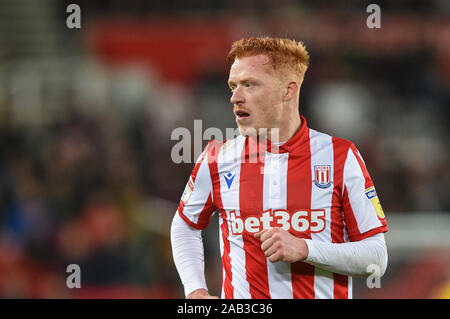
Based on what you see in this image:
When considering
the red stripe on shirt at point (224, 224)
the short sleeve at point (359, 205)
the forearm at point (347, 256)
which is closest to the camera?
the forearm at point (347, 256)

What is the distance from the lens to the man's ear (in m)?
3.18

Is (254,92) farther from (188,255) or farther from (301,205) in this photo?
(188,255)

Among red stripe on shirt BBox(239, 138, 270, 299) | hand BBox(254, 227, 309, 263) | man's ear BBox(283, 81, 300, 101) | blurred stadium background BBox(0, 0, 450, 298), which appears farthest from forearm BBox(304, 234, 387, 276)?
blurred stadium background BBox(0, 0, 450, 298)

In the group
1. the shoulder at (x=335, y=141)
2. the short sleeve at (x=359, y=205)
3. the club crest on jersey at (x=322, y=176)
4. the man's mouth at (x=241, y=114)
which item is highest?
the man's mouth at (x=241, y=114)

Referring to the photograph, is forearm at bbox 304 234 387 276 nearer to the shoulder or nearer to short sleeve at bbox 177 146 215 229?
the shoulder

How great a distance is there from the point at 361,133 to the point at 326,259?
6271 mm

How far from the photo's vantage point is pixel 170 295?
21.5 feet

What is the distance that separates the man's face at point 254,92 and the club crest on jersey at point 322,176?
33 cm

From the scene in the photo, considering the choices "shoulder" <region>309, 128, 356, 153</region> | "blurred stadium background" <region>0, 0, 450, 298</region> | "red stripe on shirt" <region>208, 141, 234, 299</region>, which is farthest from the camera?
"blurred stadium background" <region>0, 0, 450, 298</region>

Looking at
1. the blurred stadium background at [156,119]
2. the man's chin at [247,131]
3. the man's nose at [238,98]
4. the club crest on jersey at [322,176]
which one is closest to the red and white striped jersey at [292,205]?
the club crest on jersey at [322,176]

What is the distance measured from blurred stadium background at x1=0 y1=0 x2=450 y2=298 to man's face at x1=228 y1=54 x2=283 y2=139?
3317 mm

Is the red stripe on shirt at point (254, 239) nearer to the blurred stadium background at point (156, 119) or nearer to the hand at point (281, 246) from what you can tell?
the hand at point (281, 246)

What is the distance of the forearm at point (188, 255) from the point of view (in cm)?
323

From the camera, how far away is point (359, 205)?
3047 millimetres
